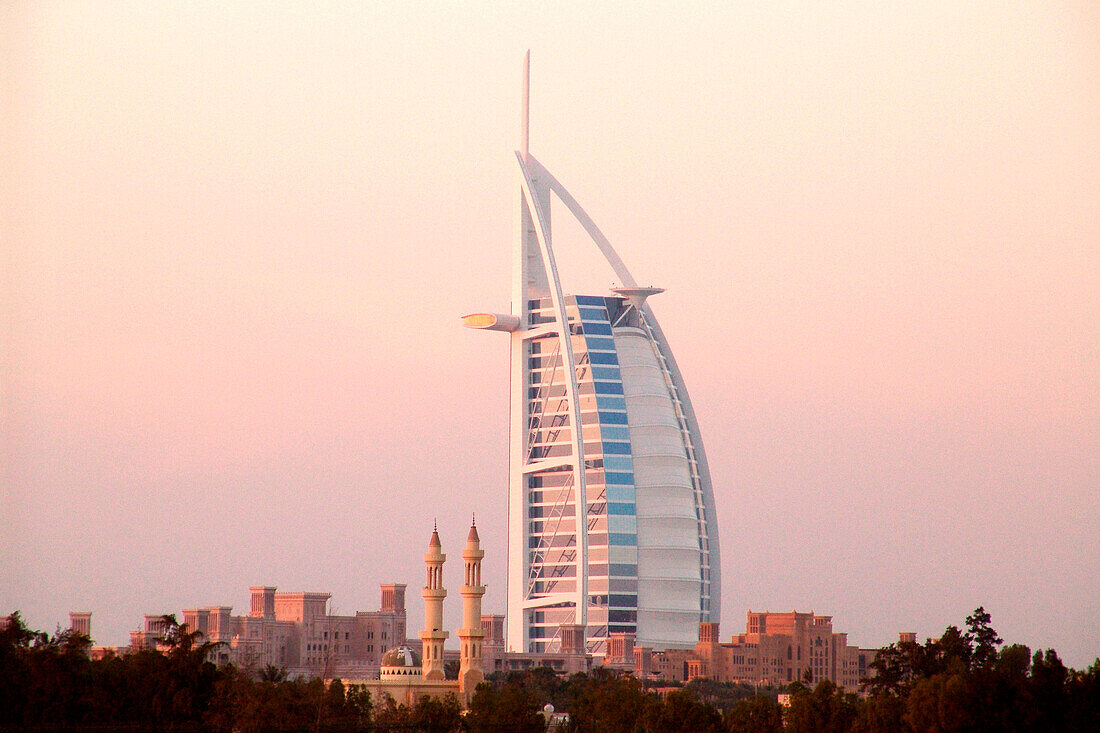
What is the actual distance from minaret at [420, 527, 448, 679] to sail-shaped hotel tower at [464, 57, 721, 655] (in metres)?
50.2

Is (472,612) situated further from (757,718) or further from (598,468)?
(598,468)

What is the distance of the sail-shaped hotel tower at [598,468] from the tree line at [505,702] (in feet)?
219

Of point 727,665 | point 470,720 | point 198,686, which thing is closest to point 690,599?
point 727,665

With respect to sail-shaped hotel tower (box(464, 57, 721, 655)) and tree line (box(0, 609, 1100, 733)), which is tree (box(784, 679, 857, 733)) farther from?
sail-shaped hotel tower (box(464, 57, 721, 655))

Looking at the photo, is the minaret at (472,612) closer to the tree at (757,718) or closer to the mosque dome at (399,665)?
the mosque dome at (399,665)

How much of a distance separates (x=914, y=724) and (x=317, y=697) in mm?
25788

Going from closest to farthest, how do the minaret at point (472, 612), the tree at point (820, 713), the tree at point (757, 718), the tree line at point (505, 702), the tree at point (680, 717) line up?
the tree line at point (505, 702) < the tree at point (820, 713) < the tree at point (757, 718) < the tree at point (680, 717) < the minaret at point (472, 612)

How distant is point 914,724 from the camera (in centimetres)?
7456

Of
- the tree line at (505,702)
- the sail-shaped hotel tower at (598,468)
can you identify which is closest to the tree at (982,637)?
the tree line at (505,702)

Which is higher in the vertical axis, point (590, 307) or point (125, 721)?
point (590, 307)

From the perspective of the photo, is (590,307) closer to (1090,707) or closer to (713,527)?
(713,527)

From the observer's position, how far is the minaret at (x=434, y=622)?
110 metres

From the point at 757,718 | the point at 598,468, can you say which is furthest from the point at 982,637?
the point at 598,468

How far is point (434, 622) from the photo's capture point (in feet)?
365
